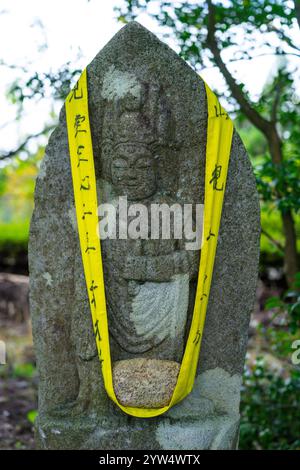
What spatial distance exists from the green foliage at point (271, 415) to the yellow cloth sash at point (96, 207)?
5.20ft

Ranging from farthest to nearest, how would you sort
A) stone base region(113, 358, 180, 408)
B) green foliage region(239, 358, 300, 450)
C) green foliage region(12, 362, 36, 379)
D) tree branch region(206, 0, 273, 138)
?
green foliage region(12, 362, 36, 379) < green foliage region(239, 358, 300, 450) < tree branch region(206, 0, 273, 138) < stone base region(113, 358, 180, 408)

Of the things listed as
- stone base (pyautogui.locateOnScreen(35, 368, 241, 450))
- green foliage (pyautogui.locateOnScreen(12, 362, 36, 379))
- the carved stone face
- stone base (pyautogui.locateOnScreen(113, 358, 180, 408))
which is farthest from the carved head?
green foliage (pyautogui.locateOnScreen(12, 362, 36, 379))

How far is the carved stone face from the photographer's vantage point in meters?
2.61

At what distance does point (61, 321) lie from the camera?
279 cm

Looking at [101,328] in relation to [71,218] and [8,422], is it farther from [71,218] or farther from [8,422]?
[8,422]

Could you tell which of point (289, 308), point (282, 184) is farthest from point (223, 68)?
point (289, 308)

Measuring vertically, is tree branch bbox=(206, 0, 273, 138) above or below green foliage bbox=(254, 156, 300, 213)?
above

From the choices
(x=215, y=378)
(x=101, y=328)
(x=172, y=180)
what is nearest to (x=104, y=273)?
(x=101, y=328)

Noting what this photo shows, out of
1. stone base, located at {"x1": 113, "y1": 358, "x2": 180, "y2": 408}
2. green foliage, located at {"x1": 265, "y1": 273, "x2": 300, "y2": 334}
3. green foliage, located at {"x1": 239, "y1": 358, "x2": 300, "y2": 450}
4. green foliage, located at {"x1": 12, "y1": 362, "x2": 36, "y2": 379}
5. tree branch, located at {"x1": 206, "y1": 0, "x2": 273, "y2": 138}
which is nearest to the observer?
stone base, located at {"x1": 113, "y1": 358, "x2": 180, "y2": 408}

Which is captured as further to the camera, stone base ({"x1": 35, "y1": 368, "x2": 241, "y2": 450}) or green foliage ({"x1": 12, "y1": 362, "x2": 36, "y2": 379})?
green foliage ({"x1": 12, "y1": 362, "x2": 36, "y2": 379})

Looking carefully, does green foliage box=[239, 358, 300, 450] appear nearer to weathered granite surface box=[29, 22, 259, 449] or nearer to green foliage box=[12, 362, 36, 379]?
weathered granite surface box=[29, 22, 259, 449]

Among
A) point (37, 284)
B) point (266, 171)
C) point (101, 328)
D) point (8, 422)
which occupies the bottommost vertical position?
point (8, 422)

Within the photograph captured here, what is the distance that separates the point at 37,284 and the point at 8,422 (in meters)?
2.33

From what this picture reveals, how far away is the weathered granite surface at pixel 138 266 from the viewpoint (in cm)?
265
